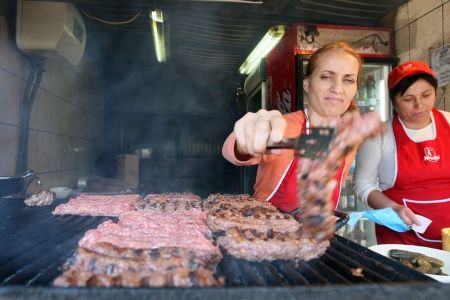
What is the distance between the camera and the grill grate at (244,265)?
1.56 metres

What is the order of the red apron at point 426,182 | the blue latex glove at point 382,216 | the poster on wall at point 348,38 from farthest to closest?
the poster on wall at point 348,38
the red apron at point 426,182
the blue latex glove at point 382,216

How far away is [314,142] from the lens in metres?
1.60

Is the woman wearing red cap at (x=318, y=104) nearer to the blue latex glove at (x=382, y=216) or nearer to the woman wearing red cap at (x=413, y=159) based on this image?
the woman wearing red cap at (x=413, y=159)

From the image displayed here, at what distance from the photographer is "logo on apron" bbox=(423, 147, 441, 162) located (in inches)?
124

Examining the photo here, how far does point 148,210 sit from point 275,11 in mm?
2528

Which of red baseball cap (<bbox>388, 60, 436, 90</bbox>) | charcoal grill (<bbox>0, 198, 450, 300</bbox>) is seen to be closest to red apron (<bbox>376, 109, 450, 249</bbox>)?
red baseball cap (<bbox>388, 60, 436, 90</bbox>)

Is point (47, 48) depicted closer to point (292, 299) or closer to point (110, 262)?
point (110, 262)

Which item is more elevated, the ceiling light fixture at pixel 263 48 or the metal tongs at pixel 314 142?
the ceiling light fixture at pixel 263 48

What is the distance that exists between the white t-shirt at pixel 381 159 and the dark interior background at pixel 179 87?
2258 millimetres


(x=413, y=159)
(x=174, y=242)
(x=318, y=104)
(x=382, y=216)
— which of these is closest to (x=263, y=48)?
(x=318, y=104)

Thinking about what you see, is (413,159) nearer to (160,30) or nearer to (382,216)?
(382,216)

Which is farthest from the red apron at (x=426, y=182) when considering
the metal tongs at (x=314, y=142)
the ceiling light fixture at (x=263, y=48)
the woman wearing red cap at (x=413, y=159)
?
the ceiling light fixture at (x=263, y=48)

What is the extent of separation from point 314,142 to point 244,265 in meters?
0.76

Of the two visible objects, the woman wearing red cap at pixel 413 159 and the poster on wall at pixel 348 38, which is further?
the poster on wall at pixel 348 38
